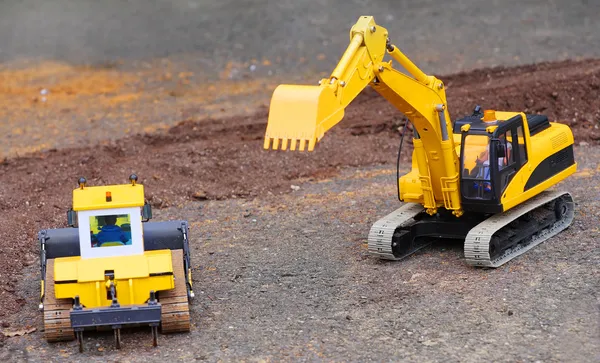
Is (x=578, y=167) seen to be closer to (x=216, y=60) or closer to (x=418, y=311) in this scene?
(x=418, y=311)

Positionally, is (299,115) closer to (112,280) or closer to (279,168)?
(112,280)

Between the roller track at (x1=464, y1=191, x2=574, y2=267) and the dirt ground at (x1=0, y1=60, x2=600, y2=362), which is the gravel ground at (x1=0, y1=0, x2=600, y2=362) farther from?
the roller track at (x1=464, y1=191, x2=574, y2=267)

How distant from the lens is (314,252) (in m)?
14.5

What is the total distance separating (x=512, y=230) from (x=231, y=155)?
6.78 metres

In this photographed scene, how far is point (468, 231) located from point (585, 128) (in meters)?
6.30

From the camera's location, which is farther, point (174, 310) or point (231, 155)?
point (231, 155)

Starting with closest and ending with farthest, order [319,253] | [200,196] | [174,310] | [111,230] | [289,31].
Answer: [174,310]
[111,230]
[319,253]
[200,196]
[289,31]

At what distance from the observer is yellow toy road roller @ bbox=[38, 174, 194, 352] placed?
36.9 ft

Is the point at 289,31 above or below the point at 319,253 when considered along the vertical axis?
above

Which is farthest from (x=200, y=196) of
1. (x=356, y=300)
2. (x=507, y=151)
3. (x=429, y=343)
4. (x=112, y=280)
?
(x=429, y=343)

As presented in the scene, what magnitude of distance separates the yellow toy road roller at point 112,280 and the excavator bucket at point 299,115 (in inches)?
71.0

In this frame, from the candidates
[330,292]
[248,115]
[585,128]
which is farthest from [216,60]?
[330,292]

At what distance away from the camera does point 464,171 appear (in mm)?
13578

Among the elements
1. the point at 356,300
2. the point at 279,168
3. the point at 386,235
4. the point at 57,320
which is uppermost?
the point at 279,168
